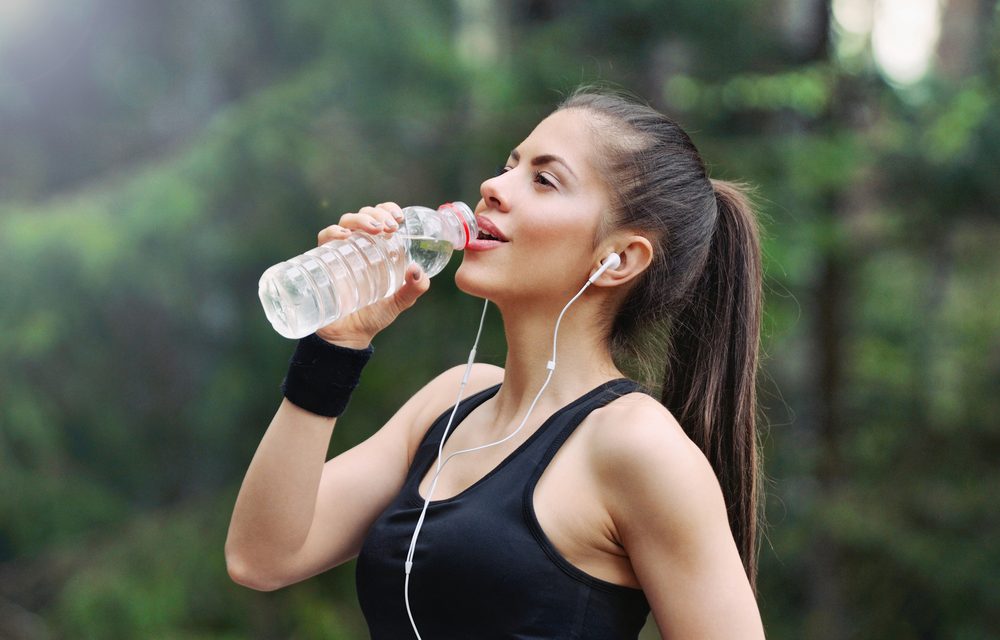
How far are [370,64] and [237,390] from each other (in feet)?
5.19

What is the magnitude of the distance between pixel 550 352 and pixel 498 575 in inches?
15.0

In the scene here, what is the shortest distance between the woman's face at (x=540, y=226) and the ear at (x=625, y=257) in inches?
0.9

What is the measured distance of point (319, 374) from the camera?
5.21 feet

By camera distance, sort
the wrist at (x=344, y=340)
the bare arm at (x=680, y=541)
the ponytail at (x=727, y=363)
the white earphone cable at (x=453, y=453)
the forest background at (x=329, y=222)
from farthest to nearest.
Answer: the forest background at (x=329, y=222), the ponytail at (x=727, y=363), the wrist at (x=344, y=340), the white earphone cable at (x=453, y=453), the bare arm at (x=680, y=541)

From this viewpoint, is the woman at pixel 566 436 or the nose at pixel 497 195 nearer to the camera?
the woman at pixel 566 436

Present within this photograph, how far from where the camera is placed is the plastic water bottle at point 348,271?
161cm

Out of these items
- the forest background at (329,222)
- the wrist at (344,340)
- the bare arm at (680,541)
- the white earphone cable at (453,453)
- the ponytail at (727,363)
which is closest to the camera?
the bare arm at (680,541)

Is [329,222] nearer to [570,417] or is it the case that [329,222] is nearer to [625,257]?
[625,257]

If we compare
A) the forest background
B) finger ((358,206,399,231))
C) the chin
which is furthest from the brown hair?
the forest background

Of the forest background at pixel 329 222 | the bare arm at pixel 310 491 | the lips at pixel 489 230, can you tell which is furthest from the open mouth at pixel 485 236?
the forest background at pixel 329 222

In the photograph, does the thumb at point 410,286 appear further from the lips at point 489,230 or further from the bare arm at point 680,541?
the bare arm at point 680,541

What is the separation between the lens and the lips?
163 centimetres

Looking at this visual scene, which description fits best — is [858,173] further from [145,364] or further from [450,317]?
[145,364]

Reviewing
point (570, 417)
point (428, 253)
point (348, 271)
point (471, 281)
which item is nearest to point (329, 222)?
point (428, 253)
